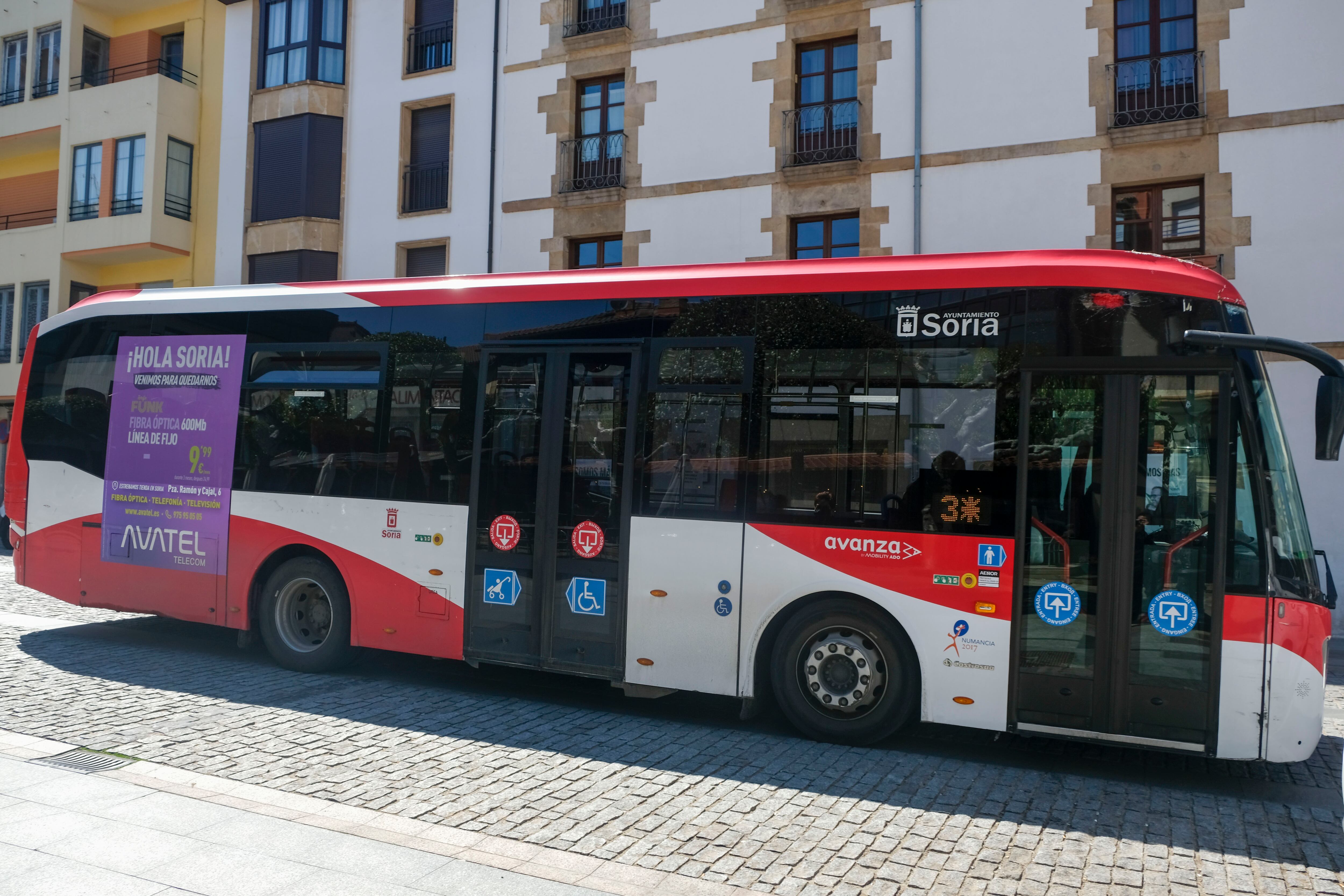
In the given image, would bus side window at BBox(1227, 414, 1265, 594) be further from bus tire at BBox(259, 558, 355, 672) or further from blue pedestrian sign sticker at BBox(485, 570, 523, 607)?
bus tire at BBox(259, 558, 355, 672)

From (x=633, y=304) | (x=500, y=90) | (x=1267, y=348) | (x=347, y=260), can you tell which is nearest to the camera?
(x=1267, y=348)

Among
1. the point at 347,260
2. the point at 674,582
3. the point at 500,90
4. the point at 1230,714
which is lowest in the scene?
the point at 1230,714

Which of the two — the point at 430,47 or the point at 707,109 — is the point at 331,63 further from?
the point at 707,109

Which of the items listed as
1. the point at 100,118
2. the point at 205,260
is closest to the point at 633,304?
the point at 205,260

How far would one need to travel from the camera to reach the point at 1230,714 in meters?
5.84

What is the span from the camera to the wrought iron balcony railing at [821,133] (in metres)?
16.7

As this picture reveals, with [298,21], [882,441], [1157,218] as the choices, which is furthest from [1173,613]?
[298,21]

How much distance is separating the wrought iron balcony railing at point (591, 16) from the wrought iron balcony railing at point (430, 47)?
272 centimetres

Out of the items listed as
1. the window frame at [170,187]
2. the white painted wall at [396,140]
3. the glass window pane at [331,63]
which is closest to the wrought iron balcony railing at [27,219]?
the window frame at [170,187]

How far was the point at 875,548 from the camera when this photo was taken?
6.63 meters

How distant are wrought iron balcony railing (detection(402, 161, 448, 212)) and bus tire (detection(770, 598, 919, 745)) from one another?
15.7m

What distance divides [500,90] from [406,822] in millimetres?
17266

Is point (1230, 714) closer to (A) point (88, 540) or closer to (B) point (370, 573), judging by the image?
(B) point (370, 573)

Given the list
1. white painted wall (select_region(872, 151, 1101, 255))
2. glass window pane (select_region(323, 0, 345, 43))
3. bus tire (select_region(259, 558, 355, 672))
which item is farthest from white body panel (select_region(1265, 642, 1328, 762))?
glass window pane (select_region(323, 0, 345, 43))
